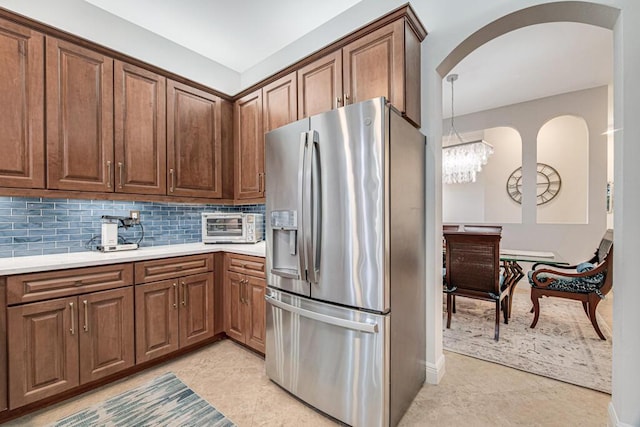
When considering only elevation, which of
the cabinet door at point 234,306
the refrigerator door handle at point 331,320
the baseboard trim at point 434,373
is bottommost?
the baseboard trim at point 434,373

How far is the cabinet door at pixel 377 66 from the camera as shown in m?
1.79

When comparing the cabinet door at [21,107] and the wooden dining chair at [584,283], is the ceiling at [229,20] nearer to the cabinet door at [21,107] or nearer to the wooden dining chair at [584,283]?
the cabinet door at [21,107]

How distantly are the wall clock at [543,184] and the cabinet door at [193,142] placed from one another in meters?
5.38

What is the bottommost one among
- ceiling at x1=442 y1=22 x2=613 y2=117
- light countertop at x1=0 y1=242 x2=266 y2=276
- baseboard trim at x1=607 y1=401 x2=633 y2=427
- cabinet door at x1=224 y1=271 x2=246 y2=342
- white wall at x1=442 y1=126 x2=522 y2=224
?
baseboard trim at x1=607 y1=401 x2=633 y2=427

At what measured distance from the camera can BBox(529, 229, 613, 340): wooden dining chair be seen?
8.75 feet

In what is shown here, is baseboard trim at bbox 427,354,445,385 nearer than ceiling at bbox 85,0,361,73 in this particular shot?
Answer: Yes

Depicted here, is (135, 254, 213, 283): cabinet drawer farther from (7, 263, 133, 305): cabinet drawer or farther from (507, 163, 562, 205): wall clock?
(507, 163, 562, 205): wall clock

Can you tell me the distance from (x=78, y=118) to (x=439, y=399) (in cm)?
329

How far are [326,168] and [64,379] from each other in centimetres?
215

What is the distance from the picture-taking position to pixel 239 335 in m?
2.50

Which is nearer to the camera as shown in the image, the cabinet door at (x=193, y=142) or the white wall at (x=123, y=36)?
the white wall at (x=123, y=36)

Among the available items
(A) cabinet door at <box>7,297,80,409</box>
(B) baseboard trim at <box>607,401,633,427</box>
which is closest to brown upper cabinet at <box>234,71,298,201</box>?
(A) cabinet door at <box>7,297,80,409</box>

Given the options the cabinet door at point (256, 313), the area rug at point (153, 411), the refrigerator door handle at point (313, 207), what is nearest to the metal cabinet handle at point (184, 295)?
the cabinet door at point (256, 313)

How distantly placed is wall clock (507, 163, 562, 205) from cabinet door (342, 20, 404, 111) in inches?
186
